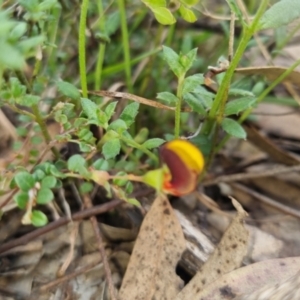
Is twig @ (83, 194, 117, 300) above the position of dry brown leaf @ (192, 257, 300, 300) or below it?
above

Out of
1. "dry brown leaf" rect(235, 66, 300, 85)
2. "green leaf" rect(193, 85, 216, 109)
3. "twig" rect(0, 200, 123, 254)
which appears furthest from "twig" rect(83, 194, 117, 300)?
"dry brown leaf" rect(235, 66, 300, 85)

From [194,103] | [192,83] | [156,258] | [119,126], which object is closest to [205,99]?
[194,103]

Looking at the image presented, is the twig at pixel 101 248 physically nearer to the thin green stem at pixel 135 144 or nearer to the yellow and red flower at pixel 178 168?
the thin green stem at pixel 135 144

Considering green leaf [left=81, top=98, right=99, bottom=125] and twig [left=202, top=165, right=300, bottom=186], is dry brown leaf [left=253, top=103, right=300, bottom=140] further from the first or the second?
green leaf [left=81, top=98, right=99, bottom=125]

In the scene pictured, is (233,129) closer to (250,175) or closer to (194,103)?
(194,103)

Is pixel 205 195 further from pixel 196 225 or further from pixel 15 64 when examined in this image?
pixel 15 64

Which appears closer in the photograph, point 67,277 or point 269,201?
point 67,277

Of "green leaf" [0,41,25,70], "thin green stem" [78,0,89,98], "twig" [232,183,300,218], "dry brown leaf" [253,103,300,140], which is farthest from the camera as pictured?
"dry brown leaf" [253,103,300,140]
